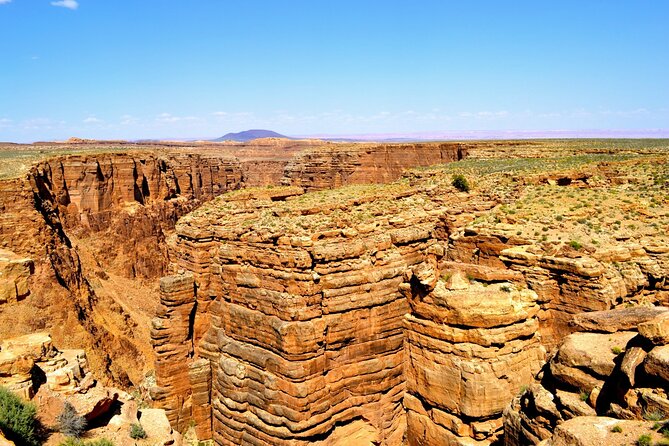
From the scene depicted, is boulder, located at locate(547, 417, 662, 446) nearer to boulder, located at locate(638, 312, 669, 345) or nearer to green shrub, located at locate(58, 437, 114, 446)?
boulder, located at locate(638, 312, 669, 345)

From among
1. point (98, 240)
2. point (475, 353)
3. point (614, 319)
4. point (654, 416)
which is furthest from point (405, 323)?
point (98, 240)

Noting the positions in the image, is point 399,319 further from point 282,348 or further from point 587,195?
point 587,195

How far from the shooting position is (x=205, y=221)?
2138 centimetres

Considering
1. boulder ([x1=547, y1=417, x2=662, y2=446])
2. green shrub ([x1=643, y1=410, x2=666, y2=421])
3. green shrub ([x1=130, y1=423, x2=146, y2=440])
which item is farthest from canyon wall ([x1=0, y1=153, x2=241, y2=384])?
green shrub ([x1=643, y1=410, x2=666, y2=421])

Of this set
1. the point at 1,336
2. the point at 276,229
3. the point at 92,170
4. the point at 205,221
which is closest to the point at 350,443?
the point at 276,229

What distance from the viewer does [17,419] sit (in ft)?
33.5

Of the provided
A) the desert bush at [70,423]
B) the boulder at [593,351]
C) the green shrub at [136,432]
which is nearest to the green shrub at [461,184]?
the boulder at [593,351]

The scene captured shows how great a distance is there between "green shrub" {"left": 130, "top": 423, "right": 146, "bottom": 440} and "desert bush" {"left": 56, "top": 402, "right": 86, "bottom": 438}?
1831 millimetres

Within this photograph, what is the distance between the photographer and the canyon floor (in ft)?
40.2

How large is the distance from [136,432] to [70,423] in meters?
2.38

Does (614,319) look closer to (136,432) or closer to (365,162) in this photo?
(136,432)

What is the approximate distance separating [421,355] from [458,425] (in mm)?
2460

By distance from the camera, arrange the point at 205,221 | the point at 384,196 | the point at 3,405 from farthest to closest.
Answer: the point at 384,196
the point at 205,221
the point at 3,405

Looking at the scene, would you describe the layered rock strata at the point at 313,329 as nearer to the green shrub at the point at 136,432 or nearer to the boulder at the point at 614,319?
the green shrub at the point at 136,432
